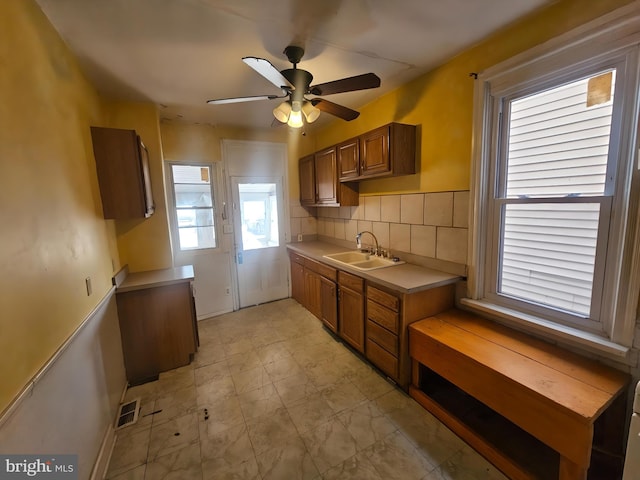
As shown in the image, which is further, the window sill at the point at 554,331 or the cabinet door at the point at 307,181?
the cabinet door at the point at 307,181

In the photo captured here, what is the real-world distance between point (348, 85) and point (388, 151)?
0.78 m

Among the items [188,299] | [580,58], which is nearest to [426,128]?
[580,58]

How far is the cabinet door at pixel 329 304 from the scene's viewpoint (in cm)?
284

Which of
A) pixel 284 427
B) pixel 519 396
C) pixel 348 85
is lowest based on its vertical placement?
pixel 284 427

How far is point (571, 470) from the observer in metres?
1.22

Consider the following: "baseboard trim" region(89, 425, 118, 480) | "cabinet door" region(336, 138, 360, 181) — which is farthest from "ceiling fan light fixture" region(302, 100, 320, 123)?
"baseboard trim" region(89, 425, 118, 480)

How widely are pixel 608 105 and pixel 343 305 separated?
89.6 inches

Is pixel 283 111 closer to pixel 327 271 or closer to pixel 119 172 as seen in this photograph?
pixel 119 172

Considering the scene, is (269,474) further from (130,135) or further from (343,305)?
(130,135)

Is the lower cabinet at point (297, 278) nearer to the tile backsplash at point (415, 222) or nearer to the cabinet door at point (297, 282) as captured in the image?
the cabinet door at point (297, 282)

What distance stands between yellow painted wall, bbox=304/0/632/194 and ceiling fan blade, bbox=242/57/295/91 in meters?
1.21

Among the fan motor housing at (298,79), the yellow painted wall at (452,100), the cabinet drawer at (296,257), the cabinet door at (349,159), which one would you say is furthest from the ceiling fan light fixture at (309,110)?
the cabinet drawer at (296,257)

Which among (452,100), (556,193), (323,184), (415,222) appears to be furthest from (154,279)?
(556,193)

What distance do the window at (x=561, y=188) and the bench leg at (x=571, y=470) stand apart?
1.92 ft
